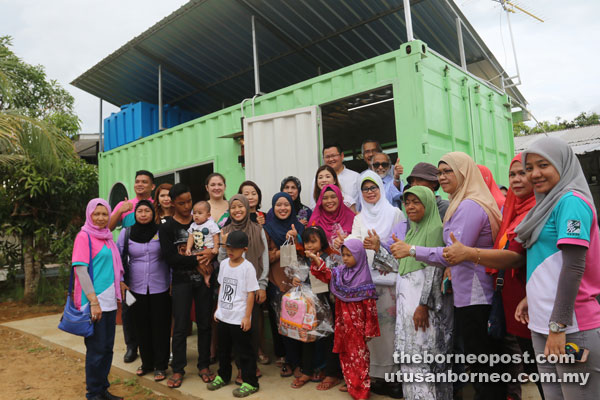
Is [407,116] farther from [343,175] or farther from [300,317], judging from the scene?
[300,317]

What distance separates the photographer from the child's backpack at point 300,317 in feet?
9.25

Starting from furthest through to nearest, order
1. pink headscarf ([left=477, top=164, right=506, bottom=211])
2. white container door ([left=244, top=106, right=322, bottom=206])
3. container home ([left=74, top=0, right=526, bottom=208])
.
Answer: white container door ([left=244, top=106, right=322, bottom=206]) → container home ([left=74, top=0, right=526, bottom=208]) → pink headscarf ([left=477, top=164, right=506, bottom=211])

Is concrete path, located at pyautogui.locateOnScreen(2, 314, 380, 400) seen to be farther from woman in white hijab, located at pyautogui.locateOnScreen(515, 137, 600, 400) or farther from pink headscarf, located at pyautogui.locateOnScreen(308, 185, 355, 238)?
woman in white hijab, located at pyautogui.locateOnScreen(515, 137, 600, 400)

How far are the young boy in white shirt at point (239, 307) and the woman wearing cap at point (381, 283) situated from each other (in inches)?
29.7

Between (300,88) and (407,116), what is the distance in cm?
146

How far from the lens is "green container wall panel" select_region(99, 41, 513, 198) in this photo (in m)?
3.42

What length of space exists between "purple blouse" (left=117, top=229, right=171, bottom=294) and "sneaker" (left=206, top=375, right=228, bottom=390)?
868 mm

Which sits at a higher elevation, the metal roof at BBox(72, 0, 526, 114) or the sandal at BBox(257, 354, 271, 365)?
the metal roof at BBox(72, 0, 526, 114)

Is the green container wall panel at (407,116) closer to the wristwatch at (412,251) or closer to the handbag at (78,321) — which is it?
the wristwatch at (412,251)

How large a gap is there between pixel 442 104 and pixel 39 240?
8.05 m

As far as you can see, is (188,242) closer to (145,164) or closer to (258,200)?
(258,200)

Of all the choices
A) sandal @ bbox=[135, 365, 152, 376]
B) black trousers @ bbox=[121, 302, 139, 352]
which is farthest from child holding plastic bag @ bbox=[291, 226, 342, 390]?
black trousers @ bbox=[121, 302, 139, 352]

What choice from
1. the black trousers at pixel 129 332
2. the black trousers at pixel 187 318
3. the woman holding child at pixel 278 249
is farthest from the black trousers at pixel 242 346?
the black trousers at pixel 129 332

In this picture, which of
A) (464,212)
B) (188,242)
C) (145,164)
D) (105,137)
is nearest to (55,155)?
(145,164)
